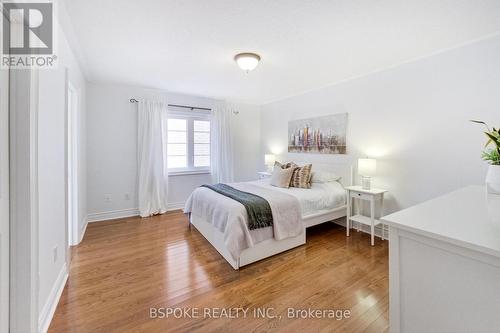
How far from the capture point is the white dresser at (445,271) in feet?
2.69

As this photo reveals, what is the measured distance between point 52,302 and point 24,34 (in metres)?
1.93

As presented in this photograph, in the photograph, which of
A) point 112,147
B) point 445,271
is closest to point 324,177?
point 445,271

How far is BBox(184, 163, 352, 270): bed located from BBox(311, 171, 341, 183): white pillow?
0.06 m

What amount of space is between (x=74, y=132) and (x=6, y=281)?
2.15 metres

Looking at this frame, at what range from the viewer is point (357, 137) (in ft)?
11.2

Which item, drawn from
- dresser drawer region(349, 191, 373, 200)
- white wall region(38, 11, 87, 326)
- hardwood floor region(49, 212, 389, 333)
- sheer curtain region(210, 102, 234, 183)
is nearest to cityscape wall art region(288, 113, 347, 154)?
dresser drawer region(349, 191, 373, 200)

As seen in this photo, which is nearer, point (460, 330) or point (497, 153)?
point (460, 330)

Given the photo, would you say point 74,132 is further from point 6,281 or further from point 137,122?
point 6,281

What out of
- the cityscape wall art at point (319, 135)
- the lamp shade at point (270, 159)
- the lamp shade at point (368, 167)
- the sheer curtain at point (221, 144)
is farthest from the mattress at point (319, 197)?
the sheer curtain at point (221, 144)

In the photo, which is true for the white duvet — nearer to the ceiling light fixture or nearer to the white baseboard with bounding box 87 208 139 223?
the white baseboard with bounding box 87 208 139 223

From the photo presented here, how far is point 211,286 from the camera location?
201 centimetres

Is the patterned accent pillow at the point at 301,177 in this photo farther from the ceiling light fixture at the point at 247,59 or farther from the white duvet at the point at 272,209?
the ceiling light fixture at the point at 247,59

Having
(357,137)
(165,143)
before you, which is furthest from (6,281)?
(357,137)

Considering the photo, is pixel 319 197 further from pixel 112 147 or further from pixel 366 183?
pixel 112 147
